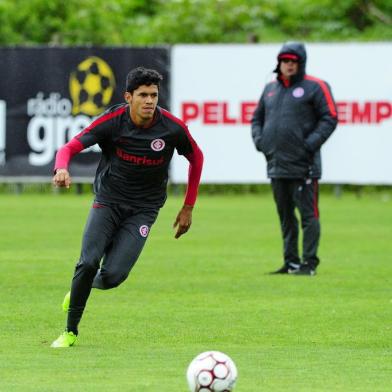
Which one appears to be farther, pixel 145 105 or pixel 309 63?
pixel 309 63

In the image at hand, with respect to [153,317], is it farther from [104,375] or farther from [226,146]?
[226,146]

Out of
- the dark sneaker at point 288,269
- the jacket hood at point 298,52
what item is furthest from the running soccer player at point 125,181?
the dark sneaker at point 288,269

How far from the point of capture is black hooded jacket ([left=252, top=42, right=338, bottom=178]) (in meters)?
15.2

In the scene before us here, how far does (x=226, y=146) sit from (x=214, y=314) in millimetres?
14674

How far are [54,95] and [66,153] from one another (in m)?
17.4

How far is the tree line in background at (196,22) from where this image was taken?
3531cm

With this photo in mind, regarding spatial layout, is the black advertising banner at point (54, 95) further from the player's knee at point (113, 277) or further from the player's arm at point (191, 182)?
the player's knee at point (113, 277)

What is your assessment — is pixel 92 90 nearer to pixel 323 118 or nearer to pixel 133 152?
pixel 323 118

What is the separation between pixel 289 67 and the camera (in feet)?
50.0

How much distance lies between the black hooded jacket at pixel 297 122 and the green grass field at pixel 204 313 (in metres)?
1.18

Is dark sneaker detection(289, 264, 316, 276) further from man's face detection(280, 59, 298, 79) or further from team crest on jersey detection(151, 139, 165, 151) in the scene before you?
team crest on jersey detection(151, 139, 165, 151)

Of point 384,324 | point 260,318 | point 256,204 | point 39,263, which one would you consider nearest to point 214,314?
point 260,318

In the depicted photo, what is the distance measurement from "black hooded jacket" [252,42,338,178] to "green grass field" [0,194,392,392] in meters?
1.18

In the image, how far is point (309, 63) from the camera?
2625 cm
